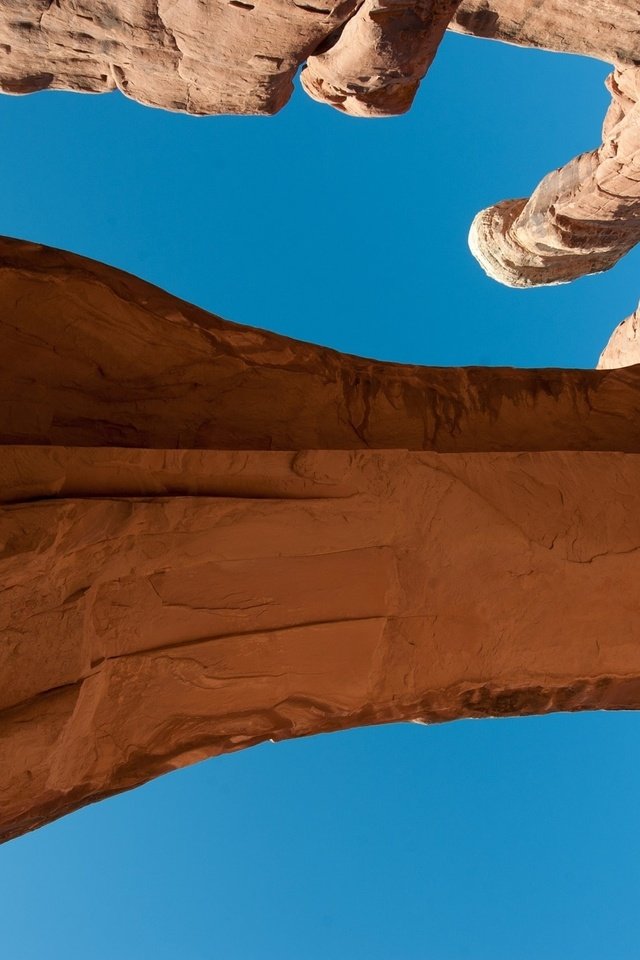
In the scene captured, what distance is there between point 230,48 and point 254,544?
3.26 metres

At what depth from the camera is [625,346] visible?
249 inches

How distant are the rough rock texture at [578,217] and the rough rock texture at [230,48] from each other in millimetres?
1077

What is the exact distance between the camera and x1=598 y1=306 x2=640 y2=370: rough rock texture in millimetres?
6188

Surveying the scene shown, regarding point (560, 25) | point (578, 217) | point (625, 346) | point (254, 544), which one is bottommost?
point (254, 544)

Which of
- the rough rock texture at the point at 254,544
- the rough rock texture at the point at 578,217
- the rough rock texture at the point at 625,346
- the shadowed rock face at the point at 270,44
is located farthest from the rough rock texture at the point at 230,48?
the rough rock texture at the point at 254,544

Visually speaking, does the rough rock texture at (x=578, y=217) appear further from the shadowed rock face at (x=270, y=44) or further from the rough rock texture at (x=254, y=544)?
the rough rock texture at (x=254, y=544)

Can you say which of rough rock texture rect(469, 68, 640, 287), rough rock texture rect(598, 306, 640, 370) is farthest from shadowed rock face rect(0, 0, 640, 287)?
rough rock texture rect(598, 306, 640, 370)

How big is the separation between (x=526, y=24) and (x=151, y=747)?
5419 mm

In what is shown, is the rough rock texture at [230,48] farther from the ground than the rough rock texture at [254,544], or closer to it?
farther from the ground

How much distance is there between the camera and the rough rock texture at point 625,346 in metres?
6.19

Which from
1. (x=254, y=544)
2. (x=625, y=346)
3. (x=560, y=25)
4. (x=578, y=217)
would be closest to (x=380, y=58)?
(x=560, y=25)

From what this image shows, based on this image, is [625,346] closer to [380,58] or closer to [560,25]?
[560,25]

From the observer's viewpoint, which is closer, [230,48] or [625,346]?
[230,48]

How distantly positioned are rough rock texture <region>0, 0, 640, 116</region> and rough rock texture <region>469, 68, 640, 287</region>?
1077 mm
